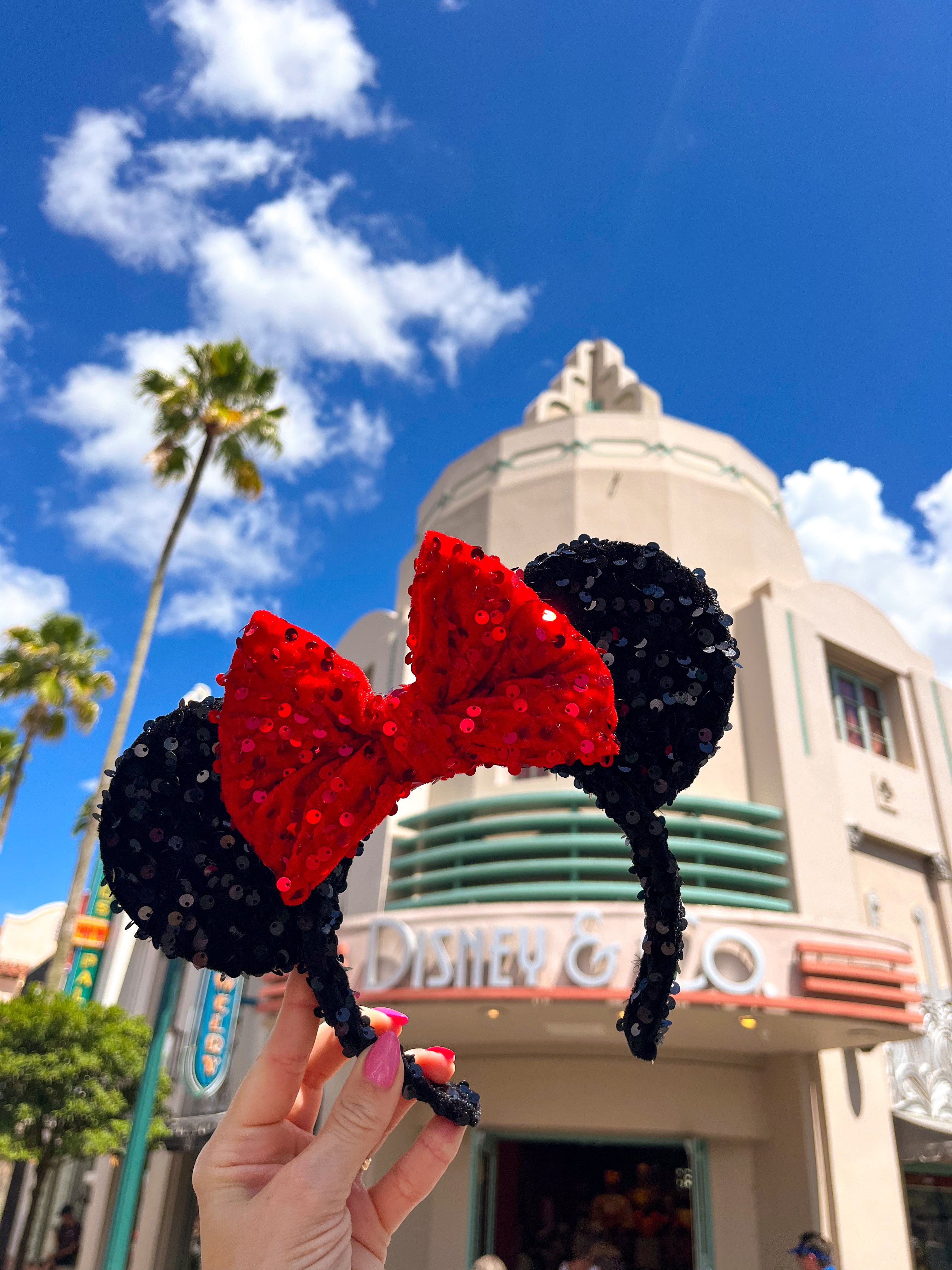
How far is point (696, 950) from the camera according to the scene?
31.3 feet

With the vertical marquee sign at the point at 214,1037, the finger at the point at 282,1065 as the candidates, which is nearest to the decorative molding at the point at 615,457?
the vertical marquee sign at the point at 214,1037

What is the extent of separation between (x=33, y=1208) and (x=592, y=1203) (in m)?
8.40

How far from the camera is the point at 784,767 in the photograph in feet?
40.8

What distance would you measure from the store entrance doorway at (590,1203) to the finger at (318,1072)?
10.8 m

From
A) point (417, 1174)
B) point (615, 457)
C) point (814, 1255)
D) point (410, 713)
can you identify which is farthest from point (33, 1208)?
point (615, 457)

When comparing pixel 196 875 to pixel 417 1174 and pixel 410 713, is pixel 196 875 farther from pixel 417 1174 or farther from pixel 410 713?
pixel 417 1174

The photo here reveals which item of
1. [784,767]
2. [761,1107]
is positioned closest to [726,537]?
[784,767]

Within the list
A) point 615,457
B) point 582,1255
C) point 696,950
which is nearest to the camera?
point 696,950

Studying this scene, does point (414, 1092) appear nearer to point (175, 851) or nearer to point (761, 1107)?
point (175, 851)

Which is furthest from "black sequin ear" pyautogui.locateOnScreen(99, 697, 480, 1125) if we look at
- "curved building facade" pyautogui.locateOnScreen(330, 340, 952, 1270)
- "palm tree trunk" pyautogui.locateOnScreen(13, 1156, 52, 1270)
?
"palm tree trunk" pyautogui.locateOnScreen(13, 1156, 52, 1270)

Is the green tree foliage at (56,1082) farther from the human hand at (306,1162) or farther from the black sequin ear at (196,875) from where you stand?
the black sequin ear at (196,875)

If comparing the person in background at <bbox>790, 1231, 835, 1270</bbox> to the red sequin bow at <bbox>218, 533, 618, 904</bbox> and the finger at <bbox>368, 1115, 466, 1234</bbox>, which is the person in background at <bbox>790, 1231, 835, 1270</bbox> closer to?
the finger at <bbox>368, 1115, 466, 1234</bbox>

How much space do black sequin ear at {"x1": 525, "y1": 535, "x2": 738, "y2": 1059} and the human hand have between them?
0.57 metres

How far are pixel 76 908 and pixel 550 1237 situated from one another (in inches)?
339
